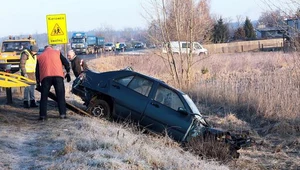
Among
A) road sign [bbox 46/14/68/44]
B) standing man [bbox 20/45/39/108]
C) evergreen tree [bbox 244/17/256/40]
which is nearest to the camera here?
standing man [bbox 20/45/39/108]

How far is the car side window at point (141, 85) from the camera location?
36.3 feet

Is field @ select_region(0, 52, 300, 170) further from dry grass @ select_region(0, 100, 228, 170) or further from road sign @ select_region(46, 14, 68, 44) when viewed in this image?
road sign @ select_region(46, 14, 68, 44)

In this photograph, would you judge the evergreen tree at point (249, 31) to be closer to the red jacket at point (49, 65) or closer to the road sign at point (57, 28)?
the road sign at point (57, 28)

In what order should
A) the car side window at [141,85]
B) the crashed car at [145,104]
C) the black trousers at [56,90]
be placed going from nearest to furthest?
the crashed car at [145,104] → the black trousers at [56,90] → the car side window at [141,85]

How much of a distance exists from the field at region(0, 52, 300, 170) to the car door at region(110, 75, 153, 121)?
38 cm

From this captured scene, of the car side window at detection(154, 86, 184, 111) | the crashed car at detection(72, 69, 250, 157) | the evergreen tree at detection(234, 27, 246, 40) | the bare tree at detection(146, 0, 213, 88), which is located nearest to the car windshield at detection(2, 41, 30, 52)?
the bare tree at detection(146, 0, 213, 88)

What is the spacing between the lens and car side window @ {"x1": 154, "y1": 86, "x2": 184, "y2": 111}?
A: 10.9 meters

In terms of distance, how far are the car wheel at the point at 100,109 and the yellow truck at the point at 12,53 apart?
45.5 feet

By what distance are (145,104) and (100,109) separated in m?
1.11

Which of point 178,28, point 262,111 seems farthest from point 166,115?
point 178,28

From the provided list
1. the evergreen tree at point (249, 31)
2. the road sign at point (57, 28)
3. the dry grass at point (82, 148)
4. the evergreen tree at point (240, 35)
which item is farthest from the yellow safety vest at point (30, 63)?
the evergreen tree at point (240, 35)

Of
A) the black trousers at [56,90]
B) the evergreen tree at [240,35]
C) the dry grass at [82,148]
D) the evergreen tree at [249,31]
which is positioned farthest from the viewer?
the evergreen tree at [240,35]

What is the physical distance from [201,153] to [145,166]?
3077mm

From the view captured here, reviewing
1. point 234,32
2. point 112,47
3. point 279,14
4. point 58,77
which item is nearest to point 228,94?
point 279,14
